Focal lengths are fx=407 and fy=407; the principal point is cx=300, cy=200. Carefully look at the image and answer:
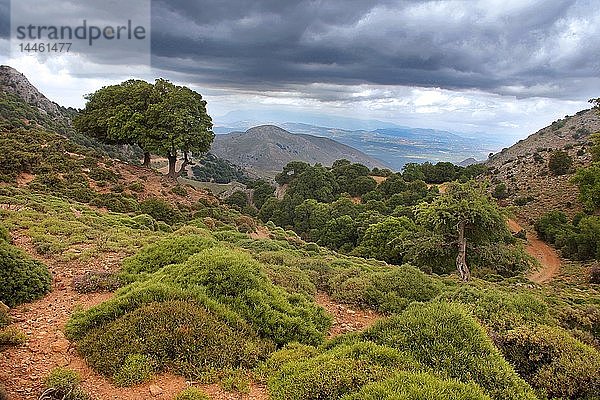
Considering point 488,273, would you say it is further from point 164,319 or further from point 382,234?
point 164,319

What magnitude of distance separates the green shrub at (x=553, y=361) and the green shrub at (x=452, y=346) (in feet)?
3.39

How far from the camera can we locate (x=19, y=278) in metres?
8.41

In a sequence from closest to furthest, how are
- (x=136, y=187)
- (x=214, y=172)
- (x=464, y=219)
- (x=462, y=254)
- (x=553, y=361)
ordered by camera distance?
(x=553, y=361) < (x=464, y=219) < (x=462, y=254) < (x=136, y=187) < (x=214, y=172)

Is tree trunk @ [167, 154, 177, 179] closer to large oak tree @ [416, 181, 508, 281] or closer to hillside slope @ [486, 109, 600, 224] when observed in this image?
large oak tree @ [416, 181, 508, 281]

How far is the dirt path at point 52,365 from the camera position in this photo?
5.17 meters

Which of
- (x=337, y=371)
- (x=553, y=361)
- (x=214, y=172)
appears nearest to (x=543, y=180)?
(x=553, y=361)

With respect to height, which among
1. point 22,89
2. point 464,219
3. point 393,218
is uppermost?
point 22,89

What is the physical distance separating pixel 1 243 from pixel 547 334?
11.3 m

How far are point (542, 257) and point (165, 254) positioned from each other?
29707mm

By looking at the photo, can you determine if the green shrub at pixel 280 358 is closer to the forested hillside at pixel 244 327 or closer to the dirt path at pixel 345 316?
the forested hillside at pixel 244 327

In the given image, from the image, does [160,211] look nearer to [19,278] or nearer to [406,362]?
[19,278]

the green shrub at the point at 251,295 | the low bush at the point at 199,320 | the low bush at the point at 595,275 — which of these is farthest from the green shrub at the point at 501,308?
the low bush at the point at 595,275

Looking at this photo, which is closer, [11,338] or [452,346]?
[452,346]

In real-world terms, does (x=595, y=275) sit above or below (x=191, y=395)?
below
